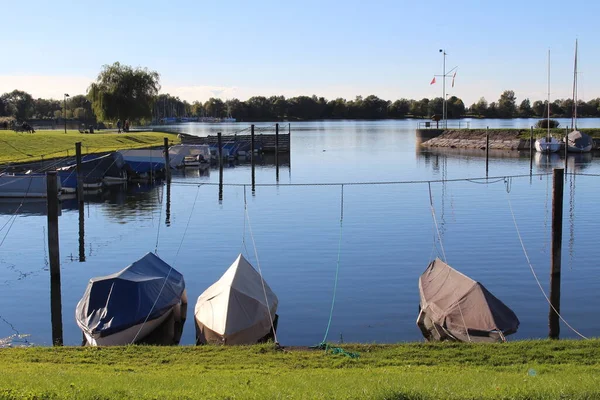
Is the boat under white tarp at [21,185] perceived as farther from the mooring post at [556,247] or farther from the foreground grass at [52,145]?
the mooring post at [556,247]

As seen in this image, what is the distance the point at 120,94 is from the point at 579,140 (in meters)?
68.5

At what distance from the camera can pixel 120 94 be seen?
108938 mm

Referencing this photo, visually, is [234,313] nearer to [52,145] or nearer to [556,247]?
[556,247]

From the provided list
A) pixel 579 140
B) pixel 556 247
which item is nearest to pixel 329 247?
pixel 556 247

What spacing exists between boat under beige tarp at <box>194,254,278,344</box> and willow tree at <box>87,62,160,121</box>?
9285 cm

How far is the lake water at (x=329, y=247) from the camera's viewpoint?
2181 centimetres

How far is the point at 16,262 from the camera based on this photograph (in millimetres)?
29984

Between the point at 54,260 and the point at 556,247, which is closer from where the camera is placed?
the point at 556,247

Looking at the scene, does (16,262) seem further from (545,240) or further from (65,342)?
(545,240)

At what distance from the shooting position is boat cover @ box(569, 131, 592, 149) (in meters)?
89.6

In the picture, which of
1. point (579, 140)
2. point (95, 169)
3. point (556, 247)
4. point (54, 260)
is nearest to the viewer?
point (556, 247)

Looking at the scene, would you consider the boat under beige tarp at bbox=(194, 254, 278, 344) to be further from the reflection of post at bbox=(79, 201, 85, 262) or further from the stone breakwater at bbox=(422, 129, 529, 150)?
the stone breakwater at bbox=(422, 129, 529, 150)

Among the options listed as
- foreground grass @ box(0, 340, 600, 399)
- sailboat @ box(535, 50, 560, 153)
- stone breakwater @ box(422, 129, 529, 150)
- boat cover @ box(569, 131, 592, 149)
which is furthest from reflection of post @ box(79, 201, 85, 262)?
stone breakwater @ box(422, 129, 529, 150)

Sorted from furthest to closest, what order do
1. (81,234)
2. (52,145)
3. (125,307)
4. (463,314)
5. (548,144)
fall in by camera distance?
(548,144), (52,145), (81,234), (125,307), (463,314)
